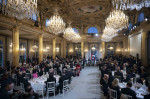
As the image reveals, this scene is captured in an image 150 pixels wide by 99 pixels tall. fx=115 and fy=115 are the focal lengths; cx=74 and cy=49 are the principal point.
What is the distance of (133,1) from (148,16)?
7264mm

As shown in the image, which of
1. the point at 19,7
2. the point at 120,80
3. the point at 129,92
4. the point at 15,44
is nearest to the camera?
the point at 129,92

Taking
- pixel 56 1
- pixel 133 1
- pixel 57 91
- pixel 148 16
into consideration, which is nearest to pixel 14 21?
pixel 56 1

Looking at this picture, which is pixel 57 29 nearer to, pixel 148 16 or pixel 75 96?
pixel 75 96

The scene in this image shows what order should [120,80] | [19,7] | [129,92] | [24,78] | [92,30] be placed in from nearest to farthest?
[129,92] < [19,7] < [24,78] < [120,80] < [92,30]

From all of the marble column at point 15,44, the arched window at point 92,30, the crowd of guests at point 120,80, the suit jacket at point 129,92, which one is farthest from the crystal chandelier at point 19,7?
the arched window at point 92,30

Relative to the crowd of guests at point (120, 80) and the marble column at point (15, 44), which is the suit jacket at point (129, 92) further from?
the marble column at point (15, 44)

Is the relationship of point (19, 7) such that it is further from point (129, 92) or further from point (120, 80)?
point (120, 80)

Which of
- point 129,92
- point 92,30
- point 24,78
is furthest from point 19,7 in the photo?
point 92,30

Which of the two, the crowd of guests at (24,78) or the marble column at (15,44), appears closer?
the crowd of guests at (24,78)

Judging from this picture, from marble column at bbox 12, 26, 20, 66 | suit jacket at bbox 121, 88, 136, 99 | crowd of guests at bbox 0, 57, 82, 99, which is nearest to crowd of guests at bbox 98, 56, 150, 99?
suit jacket at bbox 121, 88, 136, 99

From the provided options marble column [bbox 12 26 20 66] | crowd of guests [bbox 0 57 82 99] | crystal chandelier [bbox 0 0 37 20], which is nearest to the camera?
crowd of guests [bbox 0 57 82 99]

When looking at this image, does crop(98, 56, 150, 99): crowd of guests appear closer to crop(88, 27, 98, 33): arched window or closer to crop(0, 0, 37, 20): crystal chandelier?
crop(0, 0, 37, 20): crystal chandelier

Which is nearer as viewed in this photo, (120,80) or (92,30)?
(120,80)

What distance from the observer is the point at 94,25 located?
2373 cm
